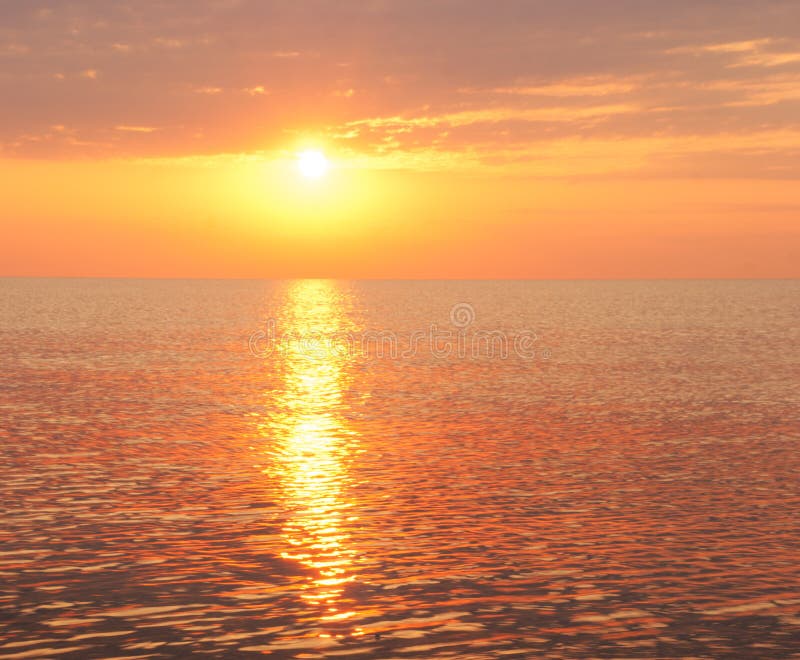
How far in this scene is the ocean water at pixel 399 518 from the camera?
855 inches

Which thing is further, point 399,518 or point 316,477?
point 316,477

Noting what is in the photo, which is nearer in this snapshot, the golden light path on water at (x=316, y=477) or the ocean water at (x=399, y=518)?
the ocean water at (x=399, y=518)

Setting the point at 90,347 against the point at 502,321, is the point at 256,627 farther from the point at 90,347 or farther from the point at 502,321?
the point at 502,321

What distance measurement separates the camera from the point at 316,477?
129 ft

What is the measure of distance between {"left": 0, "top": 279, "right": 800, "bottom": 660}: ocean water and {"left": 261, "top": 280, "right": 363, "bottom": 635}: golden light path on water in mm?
151

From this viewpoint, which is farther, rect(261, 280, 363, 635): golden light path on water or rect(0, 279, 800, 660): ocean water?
rect(261, 280, 363, 635): golden light path on water

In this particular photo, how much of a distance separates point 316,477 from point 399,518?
7743mm

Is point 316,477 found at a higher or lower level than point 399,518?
higher

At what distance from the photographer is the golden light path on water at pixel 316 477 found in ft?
84.4

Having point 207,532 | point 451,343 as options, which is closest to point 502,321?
point 451,343

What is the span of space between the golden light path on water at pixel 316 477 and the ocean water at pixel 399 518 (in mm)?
151

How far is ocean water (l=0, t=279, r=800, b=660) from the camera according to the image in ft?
71.3

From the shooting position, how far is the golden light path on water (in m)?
25.7

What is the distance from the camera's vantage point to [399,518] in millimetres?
32219
